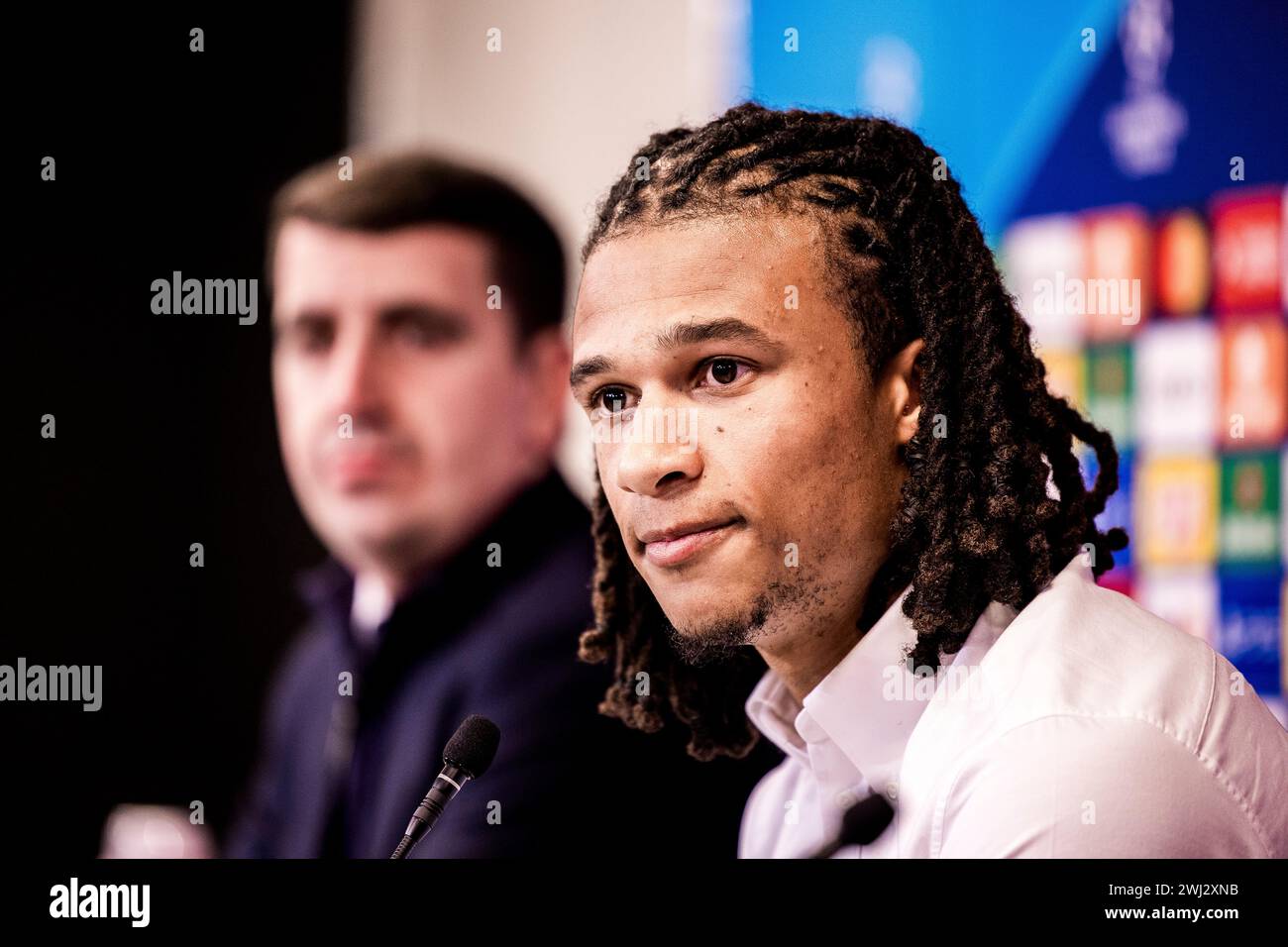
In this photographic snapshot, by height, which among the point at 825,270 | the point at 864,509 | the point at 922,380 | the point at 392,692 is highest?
the point at 825,270

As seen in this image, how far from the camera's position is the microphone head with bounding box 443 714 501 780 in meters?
1.25

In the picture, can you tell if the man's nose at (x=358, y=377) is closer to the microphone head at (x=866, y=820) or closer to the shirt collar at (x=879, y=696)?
the shirt collar at (x=879, y=696)

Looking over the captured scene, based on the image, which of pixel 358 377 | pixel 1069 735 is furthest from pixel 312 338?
pixel 1069 735

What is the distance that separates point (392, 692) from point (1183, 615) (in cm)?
125

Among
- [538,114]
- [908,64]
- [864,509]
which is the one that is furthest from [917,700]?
[538,114]

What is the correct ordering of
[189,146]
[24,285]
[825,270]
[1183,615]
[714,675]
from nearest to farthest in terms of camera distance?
[825,270] → [714,675] → [1183,615] → [24,285] → [189,146]

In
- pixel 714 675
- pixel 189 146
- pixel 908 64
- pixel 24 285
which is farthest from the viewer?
pixel 189 146

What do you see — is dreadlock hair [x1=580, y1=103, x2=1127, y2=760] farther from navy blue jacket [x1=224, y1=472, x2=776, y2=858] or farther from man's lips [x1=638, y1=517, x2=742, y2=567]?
navy blue jacket [x1=224, y1=472, x2=776, y2=858]

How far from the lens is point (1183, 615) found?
6.68 feet

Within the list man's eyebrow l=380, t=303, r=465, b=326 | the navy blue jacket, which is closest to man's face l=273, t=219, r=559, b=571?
man's eyebrow l=380, t=303, r=465, b=326

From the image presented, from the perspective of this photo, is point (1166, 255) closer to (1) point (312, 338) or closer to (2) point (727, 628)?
(2) point (727, 628)

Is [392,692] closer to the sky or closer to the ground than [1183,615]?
closer to the ground

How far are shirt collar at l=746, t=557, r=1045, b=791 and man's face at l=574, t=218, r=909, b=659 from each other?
0.06 m
